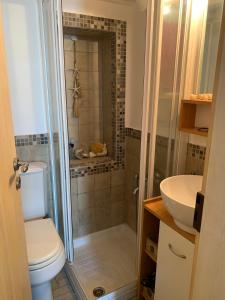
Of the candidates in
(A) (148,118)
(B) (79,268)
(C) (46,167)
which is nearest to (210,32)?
(A) (148,118)

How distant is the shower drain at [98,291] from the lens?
66.4 inches

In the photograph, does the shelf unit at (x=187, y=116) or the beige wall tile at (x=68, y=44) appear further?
the beige wall tile at (x=68, y=44)

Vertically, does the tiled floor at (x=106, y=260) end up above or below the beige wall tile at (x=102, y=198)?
below

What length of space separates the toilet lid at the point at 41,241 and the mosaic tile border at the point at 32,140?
65 centimetres

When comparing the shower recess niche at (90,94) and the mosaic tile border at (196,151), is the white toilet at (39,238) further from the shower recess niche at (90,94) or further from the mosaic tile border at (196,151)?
the mosaic tile border at (196,151)

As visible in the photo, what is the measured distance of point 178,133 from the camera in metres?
1.60

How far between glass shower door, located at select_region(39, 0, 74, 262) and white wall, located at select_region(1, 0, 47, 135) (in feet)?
0.27

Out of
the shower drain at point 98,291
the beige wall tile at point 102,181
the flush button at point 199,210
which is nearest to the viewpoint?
the flush button at point 199,210

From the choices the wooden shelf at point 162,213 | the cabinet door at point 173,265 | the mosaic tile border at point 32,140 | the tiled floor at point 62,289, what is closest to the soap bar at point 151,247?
the cabinet door at point 173,265

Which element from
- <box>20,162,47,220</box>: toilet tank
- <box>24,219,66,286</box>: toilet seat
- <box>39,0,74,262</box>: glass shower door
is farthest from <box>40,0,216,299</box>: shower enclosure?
<box>24,219,66,286</box>: toilet seat

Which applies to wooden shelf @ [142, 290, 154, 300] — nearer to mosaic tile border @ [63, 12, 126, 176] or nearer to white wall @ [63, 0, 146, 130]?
mosaic tile border @ [63, 12, 126, 176]

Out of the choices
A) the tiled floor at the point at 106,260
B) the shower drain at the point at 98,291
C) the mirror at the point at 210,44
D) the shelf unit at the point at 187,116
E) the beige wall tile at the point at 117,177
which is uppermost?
the mirror at the point at 210,44

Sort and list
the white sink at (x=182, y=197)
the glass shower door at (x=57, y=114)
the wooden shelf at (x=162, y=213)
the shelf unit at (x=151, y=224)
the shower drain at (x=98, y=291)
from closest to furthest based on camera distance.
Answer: the white sink at (x=182, y=197), the wooden shelf at (x=162, y=213), the shelf unit at (x=151, y=224), the glass shower door at (x=57, y=114), the shower drain at (x=98, y=291)

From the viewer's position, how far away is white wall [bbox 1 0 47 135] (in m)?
1.76
